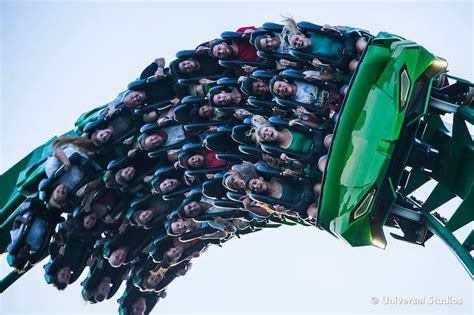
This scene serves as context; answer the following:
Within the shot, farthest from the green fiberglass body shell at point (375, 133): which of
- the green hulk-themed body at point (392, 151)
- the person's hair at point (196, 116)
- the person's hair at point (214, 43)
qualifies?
the person's hair at point (196, 116)

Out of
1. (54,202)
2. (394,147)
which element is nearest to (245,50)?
(394,147)

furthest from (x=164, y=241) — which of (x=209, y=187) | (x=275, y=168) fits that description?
(x=275, y=168)

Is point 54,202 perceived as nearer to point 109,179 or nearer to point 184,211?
point 109,179

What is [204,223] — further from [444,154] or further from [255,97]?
[444,154]

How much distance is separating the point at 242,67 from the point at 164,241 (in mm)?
3959

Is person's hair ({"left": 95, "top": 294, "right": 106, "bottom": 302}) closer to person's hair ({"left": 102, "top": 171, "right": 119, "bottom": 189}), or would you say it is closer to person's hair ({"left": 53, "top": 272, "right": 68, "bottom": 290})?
person's hair ({"left": 53, "top": 272, "right": 68, "bottom": 290})

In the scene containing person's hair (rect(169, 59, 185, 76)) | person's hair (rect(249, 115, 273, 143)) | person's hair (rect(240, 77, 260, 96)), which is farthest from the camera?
person's hair (rect(169, 59, 185, 76))

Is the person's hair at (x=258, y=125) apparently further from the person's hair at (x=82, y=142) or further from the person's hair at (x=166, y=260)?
the person's hair at (x=166, y=260)

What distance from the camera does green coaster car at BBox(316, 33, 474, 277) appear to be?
540 inches

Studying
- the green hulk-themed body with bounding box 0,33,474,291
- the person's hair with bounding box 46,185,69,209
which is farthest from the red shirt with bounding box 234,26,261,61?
the person's hair with bounding box 46,185,69,209

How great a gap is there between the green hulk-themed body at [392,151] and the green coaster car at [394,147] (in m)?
0.01

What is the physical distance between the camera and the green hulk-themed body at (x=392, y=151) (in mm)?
13719

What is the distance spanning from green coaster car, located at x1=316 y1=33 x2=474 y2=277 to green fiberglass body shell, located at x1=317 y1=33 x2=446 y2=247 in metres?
0.01

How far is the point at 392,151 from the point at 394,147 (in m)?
0.07
